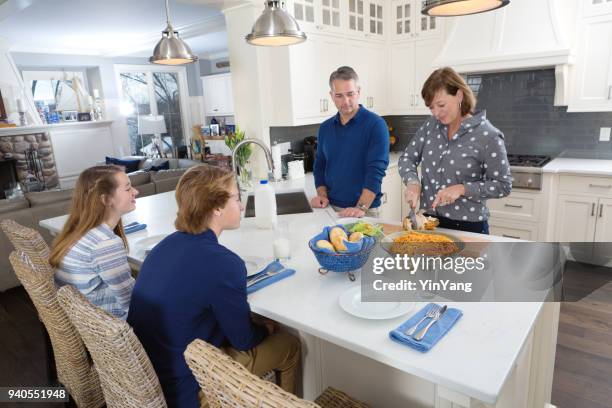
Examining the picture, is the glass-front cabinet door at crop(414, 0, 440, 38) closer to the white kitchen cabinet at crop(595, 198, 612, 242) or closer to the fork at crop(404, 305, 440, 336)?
the white kitchen cabinet at crop(595, 198, 612, 242)

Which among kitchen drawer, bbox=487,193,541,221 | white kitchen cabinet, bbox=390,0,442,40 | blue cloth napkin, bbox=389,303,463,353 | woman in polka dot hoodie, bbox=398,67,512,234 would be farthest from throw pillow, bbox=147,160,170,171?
blue cloth napkin, bbox=389,303,463,353

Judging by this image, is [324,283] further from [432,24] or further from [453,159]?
[432,24]

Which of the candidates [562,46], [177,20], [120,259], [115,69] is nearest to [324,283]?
[120,259]

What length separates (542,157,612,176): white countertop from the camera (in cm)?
327

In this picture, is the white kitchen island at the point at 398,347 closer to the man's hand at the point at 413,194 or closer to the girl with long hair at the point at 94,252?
the girl with long hair at the point at 94,252

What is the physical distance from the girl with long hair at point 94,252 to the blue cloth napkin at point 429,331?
3.63 feet

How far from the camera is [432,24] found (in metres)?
4.16

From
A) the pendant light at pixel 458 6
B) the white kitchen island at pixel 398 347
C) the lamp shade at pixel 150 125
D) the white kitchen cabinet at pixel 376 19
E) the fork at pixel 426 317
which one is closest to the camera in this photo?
the white kitchen island at pixel 398 347

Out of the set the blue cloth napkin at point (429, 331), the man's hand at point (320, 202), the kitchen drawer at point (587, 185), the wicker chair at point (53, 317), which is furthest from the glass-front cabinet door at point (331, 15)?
the blue cloth napkin at point (429, 331)

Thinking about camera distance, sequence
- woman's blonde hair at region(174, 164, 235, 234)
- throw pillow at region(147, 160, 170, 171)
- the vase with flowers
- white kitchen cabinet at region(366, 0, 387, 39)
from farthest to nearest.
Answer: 1. throw pillow at region(147, 160, 170, 171)
2. white kitchen cabinet at region(366, 0, 387, 39)
3. the vase with flowers
4. woman's blonde hair at region(174, 164, 235, 234)

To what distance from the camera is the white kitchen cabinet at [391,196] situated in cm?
414

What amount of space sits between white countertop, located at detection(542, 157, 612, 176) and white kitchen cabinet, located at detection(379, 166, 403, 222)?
1.34 meters

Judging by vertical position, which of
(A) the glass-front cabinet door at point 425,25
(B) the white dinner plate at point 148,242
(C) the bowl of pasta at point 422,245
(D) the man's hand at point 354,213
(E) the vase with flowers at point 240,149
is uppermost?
(A) the glass-front cabinet door at point 425,25

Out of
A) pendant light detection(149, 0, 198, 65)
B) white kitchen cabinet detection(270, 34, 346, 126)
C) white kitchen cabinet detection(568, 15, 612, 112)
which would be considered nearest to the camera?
pendant light detection(149, 0, 198, 65)
